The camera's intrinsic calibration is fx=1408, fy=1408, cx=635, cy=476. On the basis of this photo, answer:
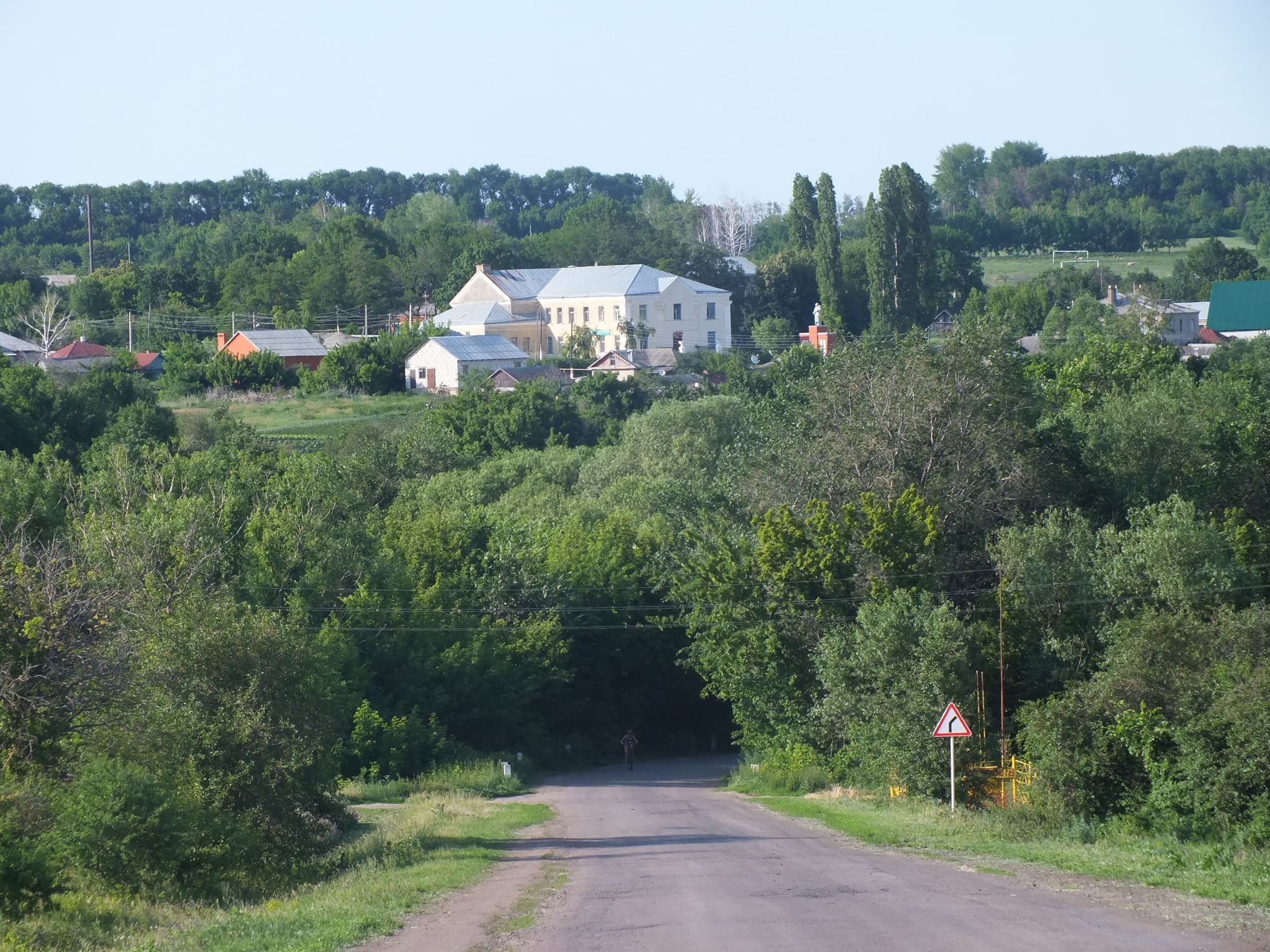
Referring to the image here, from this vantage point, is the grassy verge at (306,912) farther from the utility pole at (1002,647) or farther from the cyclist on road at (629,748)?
the cyclist on road at (629,748)

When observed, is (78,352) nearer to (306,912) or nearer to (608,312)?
(608,312)

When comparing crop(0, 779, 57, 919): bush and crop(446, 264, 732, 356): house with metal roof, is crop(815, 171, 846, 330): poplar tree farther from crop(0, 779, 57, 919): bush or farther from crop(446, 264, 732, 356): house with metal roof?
crop(0, 779, 57, 919): bush

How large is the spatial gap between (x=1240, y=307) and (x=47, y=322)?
3383 inches

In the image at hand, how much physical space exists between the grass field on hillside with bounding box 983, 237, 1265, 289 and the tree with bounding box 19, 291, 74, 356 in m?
82.5

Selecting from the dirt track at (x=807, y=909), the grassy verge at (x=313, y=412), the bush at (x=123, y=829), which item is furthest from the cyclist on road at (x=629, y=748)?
the grassy verge at (x=313, y=412)

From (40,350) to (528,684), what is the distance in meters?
66.2

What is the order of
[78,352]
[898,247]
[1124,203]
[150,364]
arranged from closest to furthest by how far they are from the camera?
[78,352], [150,364], [898,247], [1124,203]

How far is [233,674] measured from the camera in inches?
831

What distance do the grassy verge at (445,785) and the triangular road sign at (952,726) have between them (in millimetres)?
12277

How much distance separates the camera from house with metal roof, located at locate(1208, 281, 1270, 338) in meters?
101

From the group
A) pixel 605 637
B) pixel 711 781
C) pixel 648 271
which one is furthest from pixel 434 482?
pixel 648 271

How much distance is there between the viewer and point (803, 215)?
116562 millimetres

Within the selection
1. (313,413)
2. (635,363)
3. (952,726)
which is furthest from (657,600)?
(635,363)

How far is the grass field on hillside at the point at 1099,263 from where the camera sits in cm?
14062
